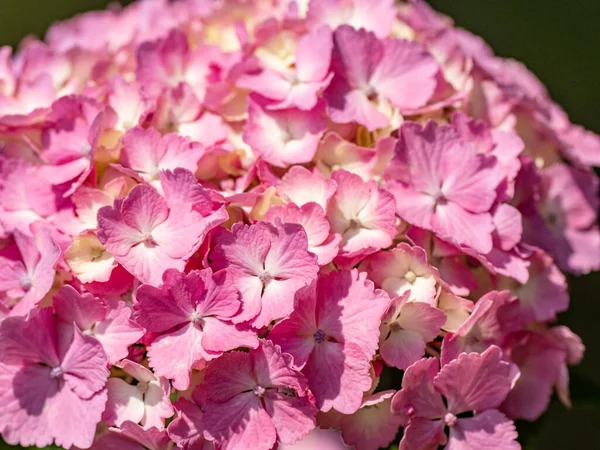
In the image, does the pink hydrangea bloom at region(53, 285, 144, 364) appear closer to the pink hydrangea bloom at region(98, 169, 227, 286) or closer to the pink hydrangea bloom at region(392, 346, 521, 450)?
the pink hydrangea bloom at region(98, 169, 227, 286)

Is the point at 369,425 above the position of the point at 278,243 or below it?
below

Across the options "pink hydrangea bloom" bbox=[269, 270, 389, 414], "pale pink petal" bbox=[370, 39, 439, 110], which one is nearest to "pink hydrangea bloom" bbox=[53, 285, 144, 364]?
"pink hydrangea bloom" bbox=[269, 270, 389, 414]

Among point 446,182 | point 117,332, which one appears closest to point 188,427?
point 117,332

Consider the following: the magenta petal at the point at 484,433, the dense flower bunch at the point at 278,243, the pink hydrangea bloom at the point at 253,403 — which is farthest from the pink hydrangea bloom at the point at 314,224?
the magenta petal at the point at 484,433

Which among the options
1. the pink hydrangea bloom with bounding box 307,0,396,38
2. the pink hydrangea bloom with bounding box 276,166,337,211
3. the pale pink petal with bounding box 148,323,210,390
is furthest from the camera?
the pink hydrangea bloom with bounding box 307,0,396,38

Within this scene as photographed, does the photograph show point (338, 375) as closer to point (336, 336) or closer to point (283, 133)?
point (336, 336)

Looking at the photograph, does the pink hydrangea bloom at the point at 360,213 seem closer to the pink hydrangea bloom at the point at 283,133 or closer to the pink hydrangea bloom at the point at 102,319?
the pink hydrangea bloom at the point at 283,133
